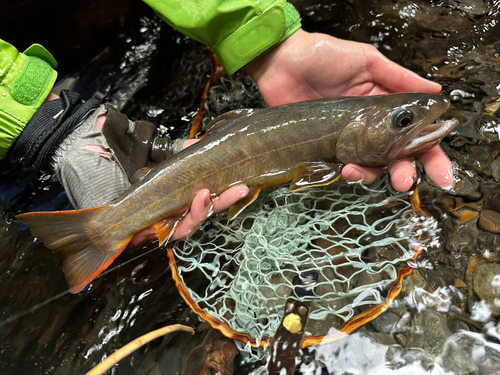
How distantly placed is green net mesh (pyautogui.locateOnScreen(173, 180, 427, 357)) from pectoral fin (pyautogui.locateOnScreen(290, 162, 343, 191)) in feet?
0.62

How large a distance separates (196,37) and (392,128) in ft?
6.06

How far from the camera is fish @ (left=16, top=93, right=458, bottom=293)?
8.01 feet

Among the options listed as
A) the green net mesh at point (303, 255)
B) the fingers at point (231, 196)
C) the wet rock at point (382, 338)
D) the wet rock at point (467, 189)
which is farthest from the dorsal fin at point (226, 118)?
the wet rock at point (382, 338)

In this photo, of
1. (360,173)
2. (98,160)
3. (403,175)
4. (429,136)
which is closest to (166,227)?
(98,160)

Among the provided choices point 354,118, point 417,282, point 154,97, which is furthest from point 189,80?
point 417,282

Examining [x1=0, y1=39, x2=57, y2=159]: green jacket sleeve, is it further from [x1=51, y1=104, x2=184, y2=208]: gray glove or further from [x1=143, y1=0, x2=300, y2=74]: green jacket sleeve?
[x1=143, y1=0, x2=300, y2=74]: green jacket sleeve

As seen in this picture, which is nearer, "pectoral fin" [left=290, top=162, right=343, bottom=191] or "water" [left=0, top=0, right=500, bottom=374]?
"water" [left=0, top=0, right=500, bottom=374]

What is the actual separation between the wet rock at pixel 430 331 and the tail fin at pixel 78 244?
7.05ft

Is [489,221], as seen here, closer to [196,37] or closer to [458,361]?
[458,361]

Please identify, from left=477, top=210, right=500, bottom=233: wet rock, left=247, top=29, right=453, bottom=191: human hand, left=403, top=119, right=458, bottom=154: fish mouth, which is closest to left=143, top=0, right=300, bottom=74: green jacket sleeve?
left=247, top=29, right=453, bottom=191: human hand

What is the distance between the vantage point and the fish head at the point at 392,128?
2.39 m

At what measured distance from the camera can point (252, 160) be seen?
2.72 m

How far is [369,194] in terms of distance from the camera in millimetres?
2818

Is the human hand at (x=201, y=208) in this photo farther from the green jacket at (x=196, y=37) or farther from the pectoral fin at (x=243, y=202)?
the green jacket at (x=196, y=37)
